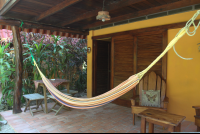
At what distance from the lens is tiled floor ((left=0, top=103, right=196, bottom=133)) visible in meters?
2.74

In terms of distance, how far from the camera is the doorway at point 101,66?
508 centimetres

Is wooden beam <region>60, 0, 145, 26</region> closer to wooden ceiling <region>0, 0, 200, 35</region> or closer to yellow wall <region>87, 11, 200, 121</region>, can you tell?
wooden ceiling <region>0, 0, 200, 35</region>

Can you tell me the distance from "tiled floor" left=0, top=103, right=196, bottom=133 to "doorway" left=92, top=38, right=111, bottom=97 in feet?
4.54

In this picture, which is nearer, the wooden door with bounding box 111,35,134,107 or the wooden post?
the wooden post

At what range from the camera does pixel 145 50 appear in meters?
3.75

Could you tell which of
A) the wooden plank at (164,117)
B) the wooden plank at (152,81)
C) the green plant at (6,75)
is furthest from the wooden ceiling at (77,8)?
the wooden plank at (164,117)

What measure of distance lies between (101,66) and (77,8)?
2.37 m

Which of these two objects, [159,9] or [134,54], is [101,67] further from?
[159,9]

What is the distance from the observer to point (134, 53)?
3953 mm

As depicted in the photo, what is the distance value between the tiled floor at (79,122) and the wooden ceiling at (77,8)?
236cm

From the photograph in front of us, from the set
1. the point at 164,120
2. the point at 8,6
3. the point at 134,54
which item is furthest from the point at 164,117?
the point at 8,6

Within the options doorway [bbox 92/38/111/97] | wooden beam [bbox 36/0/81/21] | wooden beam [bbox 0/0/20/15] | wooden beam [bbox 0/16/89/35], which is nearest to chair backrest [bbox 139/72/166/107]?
doorway [bbox 92/38/111/97]

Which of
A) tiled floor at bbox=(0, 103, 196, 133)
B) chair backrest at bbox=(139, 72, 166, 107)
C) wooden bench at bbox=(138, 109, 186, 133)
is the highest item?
chair backrest at bbox=(139, 72, 166, 107)

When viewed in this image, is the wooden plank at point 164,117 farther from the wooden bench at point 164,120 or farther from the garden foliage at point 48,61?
the garden foliage at point 48,61
